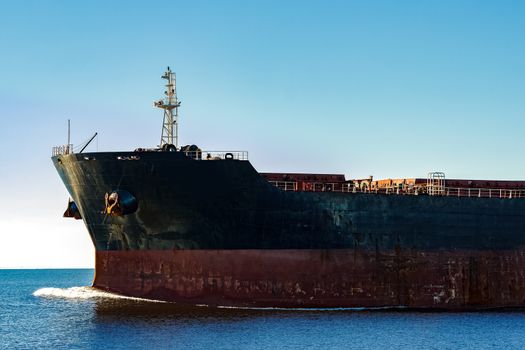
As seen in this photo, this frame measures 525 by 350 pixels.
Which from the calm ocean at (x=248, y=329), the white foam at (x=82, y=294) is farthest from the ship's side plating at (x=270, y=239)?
the calm ocean at (x=248, y=329)

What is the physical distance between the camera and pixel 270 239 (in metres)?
33.8

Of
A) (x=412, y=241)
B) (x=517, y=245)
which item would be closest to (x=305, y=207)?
(x=412, y=241)

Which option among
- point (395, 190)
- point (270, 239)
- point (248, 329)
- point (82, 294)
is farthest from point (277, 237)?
point (82, 294)

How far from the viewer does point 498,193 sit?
4012 cm

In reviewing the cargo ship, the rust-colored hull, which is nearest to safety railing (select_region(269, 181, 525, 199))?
the cargo ship

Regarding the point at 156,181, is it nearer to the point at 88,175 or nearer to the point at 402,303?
the point at 88,175

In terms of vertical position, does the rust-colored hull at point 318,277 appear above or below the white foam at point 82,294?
above

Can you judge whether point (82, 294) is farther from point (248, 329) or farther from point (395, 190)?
point (395, 190)

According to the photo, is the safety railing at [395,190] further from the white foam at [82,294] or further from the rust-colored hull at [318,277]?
the white foam at [82,294]

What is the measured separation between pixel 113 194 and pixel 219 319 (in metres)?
7.35

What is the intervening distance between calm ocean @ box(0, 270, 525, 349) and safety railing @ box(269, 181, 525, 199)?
6.01m

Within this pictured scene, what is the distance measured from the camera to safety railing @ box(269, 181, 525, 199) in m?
35.8

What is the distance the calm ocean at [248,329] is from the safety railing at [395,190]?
6.01 m

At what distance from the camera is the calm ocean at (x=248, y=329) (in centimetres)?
2695
